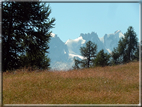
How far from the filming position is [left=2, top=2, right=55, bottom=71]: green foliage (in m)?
16.6

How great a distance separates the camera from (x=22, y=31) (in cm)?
1752

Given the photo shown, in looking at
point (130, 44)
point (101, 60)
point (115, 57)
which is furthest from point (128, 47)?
point (101, 60)

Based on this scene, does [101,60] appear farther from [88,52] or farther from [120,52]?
[120,52]

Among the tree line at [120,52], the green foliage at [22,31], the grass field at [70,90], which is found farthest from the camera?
the tree line at [120,52]

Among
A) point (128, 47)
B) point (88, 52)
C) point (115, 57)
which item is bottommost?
point (115, 57)

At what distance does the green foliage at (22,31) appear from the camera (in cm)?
1664

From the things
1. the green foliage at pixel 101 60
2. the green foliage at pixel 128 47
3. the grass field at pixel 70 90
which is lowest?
the grass field at pixel 70 90

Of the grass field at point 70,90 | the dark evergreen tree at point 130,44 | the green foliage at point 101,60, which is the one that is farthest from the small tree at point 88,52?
the grass field at point 70,90

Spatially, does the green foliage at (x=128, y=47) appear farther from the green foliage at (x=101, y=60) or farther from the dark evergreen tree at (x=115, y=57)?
the green foliage at (x=101, y=60)

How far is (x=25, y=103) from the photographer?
741 cm

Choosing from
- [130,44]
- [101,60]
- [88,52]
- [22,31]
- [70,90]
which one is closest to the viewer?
[70,90]

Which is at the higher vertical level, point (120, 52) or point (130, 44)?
point (130, 44)

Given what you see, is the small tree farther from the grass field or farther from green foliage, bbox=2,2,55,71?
the grass field

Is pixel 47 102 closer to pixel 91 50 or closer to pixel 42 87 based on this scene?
pixel 42 87
